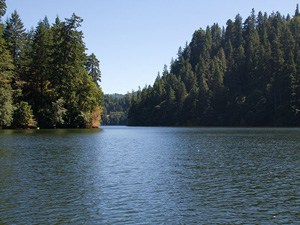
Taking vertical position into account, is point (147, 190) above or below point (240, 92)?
below

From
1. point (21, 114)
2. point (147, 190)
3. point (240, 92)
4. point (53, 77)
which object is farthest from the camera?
point (240, 92)

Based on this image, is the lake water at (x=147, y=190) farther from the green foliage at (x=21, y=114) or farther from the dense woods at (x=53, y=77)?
the dense woods at (x=53, y=77)

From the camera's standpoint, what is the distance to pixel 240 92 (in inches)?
6703

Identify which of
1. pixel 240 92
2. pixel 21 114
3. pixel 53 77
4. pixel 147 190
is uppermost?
pixel 240 92

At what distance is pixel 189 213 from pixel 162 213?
1110mm

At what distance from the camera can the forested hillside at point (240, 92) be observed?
14112 centimetres

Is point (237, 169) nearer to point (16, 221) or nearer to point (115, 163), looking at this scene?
point (115, 163)

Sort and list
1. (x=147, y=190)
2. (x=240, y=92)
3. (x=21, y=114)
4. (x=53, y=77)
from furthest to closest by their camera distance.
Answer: (x=240, y=92) → (x=53, y=77) → (x=21, y=114) → (x=147, y=190)

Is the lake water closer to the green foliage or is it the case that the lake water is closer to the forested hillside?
the green foliage

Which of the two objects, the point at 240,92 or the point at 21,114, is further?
the point at 240,92

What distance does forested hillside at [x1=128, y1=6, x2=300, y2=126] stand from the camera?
14112cm

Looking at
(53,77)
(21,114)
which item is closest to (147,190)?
(21,114)

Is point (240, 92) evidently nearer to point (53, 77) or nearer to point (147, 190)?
point (53, 77)

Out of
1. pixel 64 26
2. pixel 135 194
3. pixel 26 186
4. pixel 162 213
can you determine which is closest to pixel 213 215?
pixel 162 213
